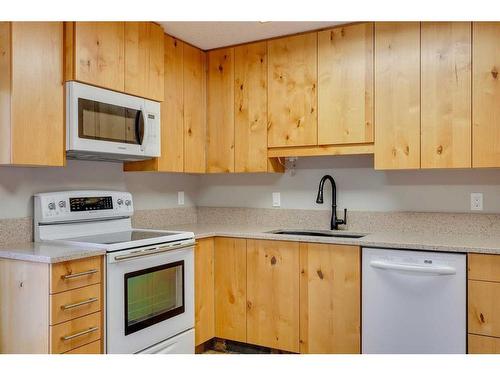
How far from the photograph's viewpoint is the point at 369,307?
2.51 meters

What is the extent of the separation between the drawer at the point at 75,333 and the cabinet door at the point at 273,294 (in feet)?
3.47

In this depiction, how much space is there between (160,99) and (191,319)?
1.40m

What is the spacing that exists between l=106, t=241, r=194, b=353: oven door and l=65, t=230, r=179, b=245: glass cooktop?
0.43 ft

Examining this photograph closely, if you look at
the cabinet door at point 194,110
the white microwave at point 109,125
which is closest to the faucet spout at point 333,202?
the cabinet door at point 194,110

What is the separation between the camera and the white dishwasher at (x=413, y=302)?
7.43 feet

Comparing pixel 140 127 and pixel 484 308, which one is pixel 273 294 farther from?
pixel 140 127

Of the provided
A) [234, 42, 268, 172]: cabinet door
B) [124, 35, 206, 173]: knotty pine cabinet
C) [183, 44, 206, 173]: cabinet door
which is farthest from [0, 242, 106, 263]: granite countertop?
[234, 42, 268, 172]: cabinet door

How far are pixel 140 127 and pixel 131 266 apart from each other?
0.89 m

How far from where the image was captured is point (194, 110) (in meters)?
3.34

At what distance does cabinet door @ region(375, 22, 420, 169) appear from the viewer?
104 inches

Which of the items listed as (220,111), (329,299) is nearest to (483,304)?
(329,299)

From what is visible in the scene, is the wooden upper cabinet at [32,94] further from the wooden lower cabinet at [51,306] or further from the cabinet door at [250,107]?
the cabinet door at [250,107]
